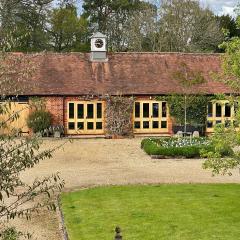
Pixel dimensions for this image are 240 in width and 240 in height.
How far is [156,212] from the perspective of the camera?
13.2 m

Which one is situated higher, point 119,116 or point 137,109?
point 137,109

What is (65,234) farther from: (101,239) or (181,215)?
(181,215)

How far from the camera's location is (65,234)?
11.3 m

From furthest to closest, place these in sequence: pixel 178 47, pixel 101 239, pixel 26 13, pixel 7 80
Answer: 1. pixel 178 47
2. pixel 26 13
3. pixel 101 239
4. pixel 7 80

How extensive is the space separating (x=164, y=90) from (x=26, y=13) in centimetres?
2276

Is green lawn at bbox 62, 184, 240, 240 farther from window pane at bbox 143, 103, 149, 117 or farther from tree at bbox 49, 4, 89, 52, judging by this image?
tree at bbox 49, 4, 89, 52

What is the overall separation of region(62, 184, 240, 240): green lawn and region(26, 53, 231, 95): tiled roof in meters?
15.1

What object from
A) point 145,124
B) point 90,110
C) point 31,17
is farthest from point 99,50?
point 31,17

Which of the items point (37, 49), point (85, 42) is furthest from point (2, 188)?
point (85, 42)

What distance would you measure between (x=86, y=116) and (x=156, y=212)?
59.7 feet

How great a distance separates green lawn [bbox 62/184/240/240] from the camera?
11484mm

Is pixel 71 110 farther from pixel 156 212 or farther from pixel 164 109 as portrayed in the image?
pixel 156 212

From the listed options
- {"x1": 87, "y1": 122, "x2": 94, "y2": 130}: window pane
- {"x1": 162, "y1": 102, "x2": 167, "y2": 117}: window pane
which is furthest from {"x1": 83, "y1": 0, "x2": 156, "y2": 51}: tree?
{"x1": 87, "y1": 122, "x2": 94, "y2": 130}: window pane

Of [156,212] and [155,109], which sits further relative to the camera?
[155,109]
